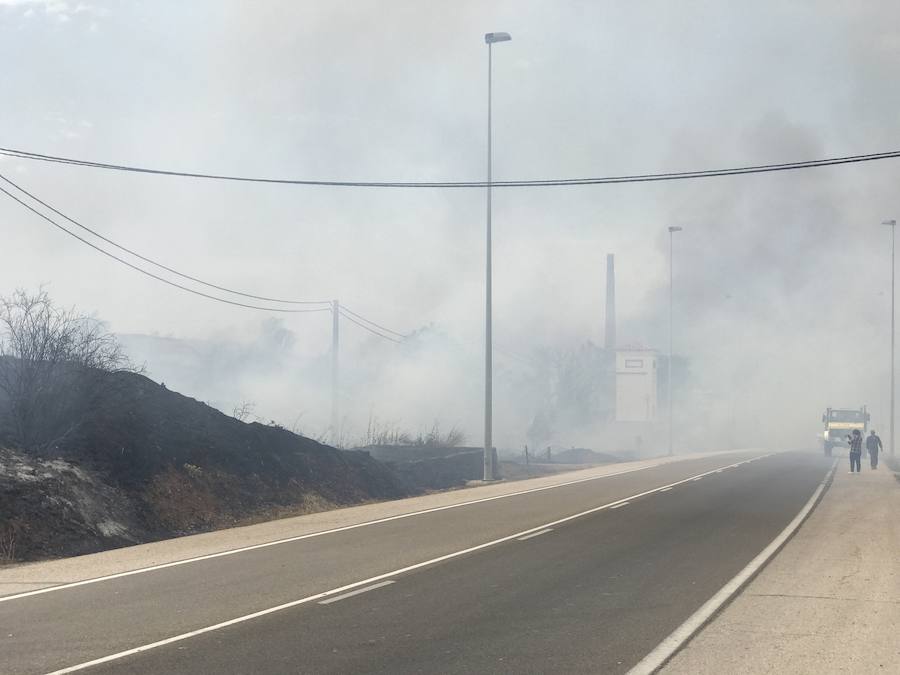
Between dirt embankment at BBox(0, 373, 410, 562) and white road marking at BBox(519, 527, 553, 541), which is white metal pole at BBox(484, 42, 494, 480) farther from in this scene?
white road marking at BBox(519, 527, 553, 541)

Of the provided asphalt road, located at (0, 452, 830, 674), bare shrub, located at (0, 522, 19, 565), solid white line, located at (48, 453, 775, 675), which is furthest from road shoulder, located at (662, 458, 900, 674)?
bare shrub, located at (0, 522, 19, 565)

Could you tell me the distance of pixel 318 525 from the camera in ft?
53.9

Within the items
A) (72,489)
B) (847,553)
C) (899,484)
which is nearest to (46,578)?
(72,489)

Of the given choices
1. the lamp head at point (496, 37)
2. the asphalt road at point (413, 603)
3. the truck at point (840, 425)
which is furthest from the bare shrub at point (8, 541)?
the truck at point (840, 425)

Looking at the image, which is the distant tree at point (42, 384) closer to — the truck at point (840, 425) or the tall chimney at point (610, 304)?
the truck at point (840, 425)

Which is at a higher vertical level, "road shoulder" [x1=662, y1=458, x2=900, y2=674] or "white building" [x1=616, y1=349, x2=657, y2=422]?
"white building" [x1=616, y1=349, x2=657, y2=422]

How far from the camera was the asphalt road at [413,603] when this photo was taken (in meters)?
6.92

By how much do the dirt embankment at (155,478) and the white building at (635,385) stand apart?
199ft

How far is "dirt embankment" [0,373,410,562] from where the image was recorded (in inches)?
576

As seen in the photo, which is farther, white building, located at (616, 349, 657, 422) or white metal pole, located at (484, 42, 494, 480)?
white building, located at (616, 349, 657, 422)

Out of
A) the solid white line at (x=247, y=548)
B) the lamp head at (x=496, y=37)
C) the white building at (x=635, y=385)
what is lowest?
the solid white line at (x=247, y=548)

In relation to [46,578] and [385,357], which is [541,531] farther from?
[385,357]

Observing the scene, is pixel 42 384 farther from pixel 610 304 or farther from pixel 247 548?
pixel 610 304

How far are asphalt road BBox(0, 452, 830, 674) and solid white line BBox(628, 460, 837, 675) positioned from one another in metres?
0.12
